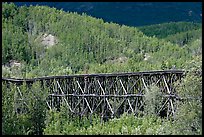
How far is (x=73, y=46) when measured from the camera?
111m

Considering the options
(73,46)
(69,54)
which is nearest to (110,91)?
(69,54)

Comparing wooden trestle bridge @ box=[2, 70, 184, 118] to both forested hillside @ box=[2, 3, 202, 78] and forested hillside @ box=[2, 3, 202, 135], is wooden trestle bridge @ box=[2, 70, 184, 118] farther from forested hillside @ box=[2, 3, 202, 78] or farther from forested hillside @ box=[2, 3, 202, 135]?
forested hillside @ box=[2, 3, 202, 78]

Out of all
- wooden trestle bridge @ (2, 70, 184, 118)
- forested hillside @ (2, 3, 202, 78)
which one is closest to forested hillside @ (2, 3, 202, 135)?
forested hillside @ (2, 3, 202, 78)

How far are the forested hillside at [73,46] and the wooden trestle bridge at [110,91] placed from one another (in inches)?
1445

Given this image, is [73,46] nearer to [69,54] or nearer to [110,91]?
[69,54]

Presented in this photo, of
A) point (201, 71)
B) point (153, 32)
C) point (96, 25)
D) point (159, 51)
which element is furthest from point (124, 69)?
point (153, 32)

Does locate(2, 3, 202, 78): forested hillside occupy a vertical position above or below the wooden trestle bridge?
above

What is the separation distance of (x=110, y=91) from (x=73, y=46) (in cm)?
6487

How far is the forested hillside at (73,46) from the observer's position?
317 feet

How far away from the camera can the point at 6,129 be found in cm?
3312

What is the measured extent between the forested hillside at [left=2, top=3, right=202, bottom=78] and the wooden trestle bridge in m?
36.7

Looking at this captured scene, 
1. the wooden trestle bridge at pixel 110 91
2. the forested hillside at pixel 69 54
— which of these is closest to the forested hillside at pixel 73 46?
the forested hillside at pixel 69 54

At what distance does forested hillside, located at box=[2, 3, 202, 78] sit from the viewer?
96.6 m

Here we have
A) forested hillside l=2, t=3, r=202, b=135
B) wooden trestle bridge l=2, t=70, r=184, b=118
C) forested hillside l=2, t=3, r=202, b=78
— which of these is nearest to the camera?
wooden trestle bridge l=2, t=70, r=184, b=118
